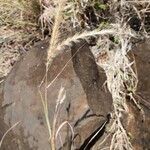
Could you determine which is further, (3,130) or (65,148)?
(3,130)

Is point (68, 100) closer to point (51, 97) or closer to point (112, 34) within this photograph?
point (51, 97)

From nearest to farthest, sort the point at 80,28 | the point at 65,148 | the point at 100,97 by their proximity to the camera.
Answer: the point at 65,148 → the point at 100,97 → the point at 80,28

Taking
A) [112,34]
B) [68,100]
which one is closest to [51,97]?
[68,100]

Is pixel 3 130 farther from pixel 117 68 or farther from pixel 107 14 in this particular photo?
pixel 107 14

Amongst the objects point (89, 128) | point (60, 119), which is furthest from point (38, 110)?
point (89, 128)

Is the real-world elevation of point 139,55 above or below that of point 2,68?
below

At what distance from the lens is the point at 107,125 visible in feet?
6.90

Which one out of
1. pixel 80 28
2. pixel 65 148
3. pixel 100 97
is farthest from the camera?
pixel 80 28

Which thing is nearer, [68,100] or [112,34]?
[68,100]

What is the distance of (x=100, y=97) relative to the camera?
2.09 meters

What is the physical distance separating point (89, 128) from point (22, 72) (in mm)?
474

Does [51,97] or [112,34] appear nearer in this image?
[51,97]

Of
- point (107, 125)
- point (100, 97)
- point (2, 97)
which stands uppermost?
point (2, 97)

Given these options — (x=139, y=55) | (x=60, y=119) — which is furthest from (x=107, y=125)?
(x=139, y=55)
